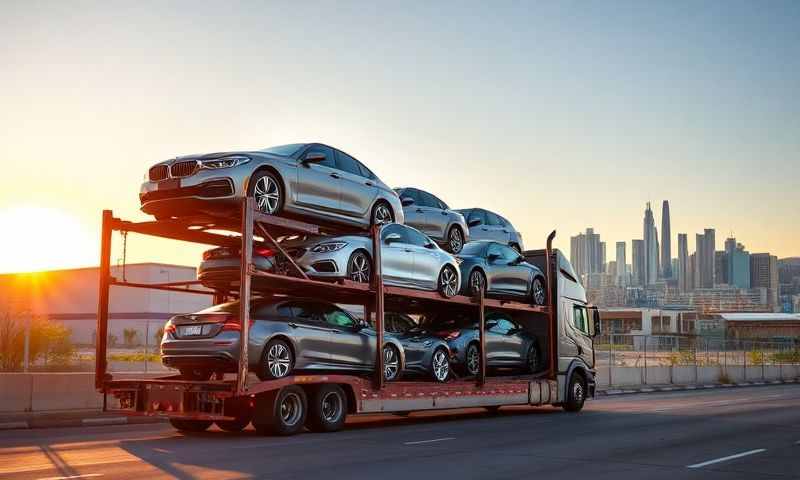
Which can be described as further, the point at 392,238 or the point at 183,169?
the point at 392,238


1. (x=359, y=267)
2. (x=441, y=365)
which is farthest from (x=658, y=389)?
(x=359, y=267)

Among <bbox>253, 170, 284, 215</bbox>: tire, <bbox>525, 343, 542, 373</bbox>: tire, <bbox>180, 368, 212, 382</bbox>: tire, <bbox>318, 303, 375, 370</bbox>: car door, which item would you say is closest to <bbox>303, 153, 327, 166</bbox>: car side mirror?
<bbox>253, 170, 284, 215</bbox>: tire

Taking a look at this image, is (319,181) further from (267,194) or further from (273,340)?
(273,340)

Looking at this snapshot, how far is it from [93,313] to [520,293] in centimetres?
6228

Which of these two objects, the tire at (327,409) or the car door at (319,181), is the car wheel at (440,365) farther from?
the car door at (319,181)

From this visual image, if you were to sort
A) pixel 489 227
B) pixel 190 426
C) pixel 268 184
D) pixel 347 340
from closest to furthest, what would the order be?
pixel 268 184 < pixel 347 340 < pixel 190 426 < pixel 489 227

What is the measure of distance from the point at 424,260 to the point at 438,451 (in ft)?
16.2

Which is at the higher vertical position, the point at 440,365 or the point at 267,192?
the point at 267,192

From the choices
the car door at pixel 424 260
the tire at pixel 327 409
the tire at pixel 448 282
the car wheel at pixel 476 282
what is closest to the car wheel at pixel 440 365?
the tire at pixel 448 282

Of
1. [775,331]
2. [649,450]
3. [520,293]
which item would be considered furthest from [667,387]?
[775,331]

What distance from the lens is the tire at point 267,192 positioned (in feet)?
43.2

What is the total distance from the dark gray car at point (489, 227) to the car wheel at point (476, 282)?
8.18ft

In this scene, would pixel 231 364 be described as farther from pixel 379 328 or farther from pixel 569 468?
pixel 569 468

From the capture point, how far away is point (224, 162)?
1303cm
